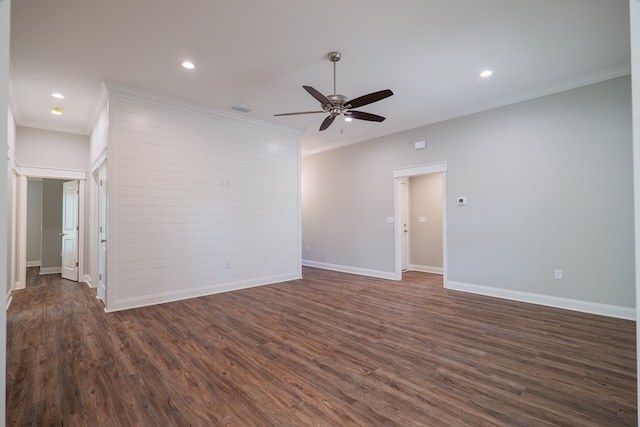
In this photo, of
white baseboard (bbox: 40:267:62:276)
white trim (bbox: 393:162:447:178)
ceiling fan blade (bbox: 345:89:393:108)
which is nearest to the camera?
ceiling fan blade (bbox: 345:89:393:108)

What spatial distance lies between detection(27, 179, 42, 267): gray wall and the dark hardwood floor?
16.4ft

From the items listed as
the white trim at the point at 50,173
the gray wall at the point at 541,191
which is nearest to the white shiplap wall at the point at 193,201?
the gray wall at the point at 541,191

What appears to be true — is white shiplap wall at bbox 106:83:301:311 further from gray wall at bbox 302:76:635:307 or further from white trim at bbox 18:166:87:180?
white trim at bbox 18:166:87:180

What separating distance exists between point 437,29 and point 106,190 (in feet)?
15.5

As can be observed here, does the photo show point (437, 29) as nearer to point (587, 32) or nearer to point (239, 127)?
point (587, 32)

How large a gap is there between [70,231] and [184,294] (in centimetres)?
365

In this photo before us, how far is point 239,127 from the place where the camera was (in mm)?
5559

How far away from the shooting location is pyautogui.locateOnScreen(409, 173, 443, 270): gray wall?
6.94 metres

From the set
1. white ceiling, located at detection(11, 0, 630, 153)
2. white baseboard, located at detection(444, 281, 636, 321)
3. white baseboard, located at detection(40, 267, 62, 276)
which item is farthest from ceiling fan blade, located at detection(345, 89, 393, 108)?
white baseboard, located at detection(40, 267, 62, 276)

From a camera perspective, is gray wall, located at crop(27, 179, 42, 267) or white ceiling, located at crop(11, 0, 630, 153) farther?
gray wall, located at crop(27, 179, 42, 267)

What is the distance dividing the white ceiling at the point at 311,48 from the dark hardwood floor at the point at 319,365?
3206mm

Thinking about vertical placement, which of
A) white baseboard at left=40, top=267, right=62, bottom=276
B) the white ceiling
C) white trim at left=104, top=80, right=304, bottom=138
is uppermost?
the white ceiling

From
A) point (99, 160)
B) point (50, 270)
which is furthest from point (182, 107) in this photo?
point (50, 270)

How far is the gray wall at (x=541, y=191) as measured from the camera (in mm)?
3871
